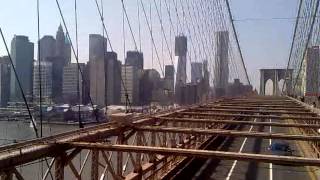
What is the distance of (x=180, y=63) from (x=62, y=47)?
1684cm

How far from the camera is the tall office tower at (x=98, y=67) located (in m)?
13.3

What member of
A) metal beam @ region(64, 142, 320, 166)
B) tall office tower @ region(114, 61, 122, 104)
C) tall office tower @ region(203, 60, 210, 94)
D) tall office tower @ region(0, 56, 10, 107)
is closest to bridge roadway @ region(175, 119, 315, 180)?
tall office tower @ region(114, 61, 122, 104)

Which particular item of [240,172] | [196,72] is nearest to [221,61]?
[196,72]

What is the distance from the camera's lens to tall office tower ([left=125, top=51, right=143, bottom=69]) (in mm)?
16766

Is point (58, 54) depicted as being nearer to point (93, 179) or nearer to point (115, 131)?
point (115, 131)

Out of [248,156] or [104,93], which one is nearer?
[248,156]

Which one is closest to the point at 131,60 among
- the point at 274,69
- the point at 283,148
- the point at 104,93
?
the point at 104,93

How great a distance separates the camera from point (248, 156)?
23.9ft

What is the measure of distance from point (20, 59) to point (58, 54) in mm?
1898

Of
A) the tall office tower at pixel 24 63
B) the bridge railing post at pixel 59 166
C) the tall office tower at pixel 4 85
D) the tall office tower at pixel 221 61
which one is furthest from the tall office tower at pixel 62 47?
the tall office tower at pixel 221 61

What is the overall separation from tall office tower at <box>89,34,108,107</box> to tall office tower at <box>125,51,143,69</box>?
9.24 ft

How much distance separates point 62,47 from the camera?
1259cm

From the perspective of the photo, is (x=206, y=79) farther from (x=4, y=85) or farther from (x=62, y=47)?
(x=4, y=85)

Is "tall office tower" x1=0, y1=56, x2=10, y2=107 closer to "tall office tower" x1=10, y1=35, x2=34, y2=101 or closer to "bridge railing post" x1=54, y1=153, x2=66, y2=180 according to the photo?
"tall office tower" x1=10, y1=35, x2=34, y2=101
